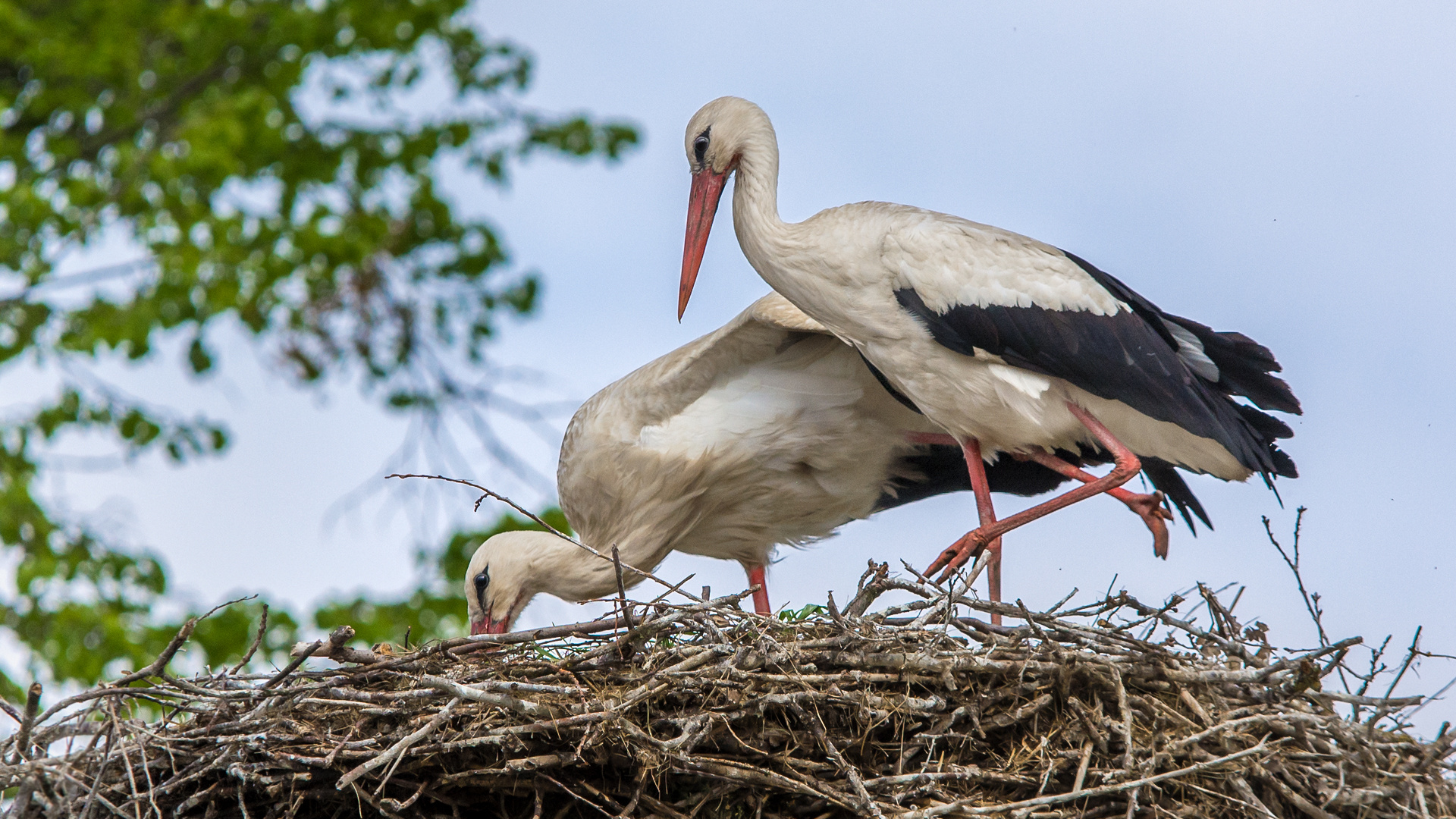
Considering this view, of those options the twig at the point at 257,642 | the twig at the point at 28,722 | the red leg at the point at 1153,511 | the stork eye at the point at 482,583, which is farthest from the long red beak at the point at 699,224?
the twig at the point at 28,722

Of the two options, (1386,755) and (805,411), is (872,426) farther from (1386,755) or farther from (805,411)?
(1386,755)

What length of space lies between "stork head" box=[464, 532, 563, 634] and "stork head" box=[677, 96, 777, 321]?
35.0 inches

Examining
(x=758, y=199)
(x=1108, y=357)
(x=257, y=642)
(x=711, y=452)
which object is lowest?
(x=257, y=642)

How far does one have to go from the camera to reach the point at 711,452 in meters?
4.54

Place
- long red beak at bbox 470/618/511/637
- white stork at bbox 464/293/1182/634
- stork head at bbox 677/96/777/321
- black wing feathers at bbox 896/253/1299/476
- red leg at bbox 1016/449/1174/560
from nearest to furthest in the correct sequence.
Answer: black wing feathers at bbox 896/253/1299/476
red leg at bbox 1016/449/1174/560
stork head at bbox 677/96/777/321
white stork at bbox 464/293/1182/634
long red beak at bbox 470/618/511/637

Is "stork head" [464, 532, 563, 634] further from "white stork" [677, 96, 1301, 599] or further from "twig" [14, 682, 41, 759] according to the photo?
"twig" [14, 682, 41, 759]

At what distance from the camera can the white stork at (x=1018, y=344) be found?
3891mm

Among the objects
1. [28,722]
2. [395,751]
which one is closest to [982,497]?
[395,751]

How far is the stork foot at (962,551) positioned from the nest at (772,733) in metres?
0.52

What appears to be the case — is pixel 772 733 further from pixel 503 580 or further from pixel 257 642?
pixel 503 580

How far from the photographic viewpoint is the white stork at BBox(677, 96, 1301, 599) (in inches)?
153

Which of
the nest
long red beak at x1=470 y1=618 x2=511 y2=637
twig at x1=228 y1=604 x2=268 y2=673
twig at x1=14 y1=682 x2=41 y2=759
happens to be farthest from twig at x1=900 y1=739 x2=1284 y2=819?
long red beak at x1=470 y1=618 x2=511 y2=637

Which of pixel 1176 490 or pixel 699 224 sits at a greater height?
pixel 699 224

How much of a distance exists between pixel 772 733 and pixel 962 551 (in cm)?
99
